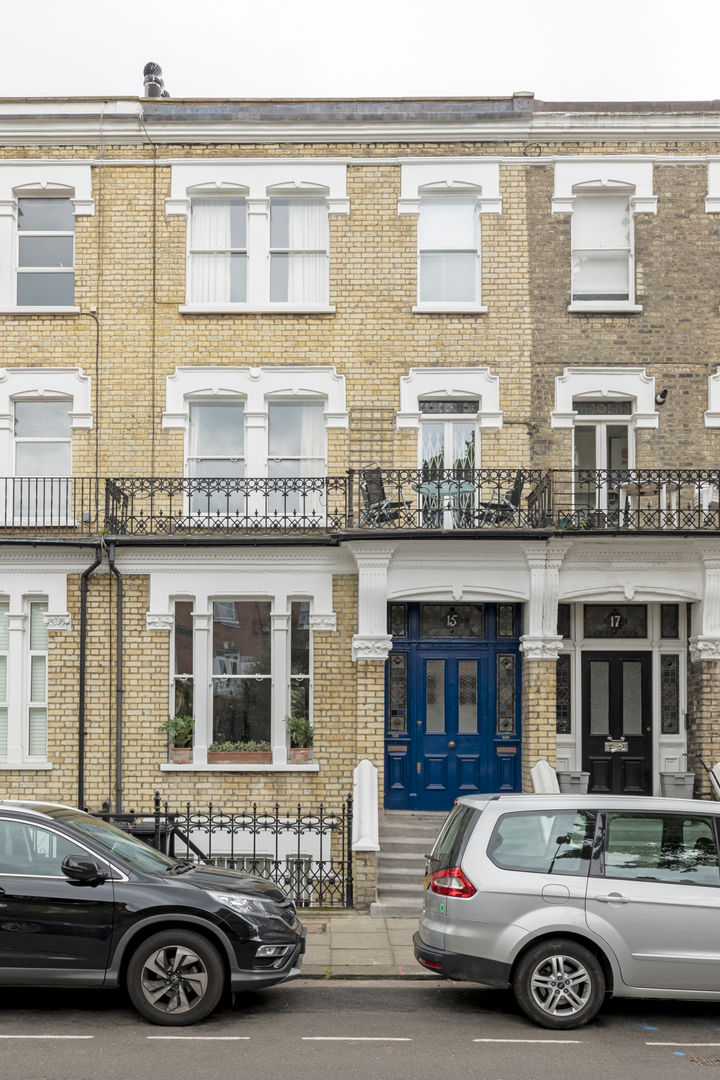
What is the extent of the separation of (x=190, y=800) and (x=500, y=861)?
7.72 meters

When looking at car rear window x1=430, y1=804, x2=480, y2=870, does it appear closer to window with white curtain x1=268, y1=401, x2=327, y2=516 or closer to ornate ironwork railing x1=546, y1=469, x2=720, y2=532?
ornate ironwork railing x1=546, y1=469, x2=720, y2=532

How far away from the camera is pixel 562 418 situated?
1652cm

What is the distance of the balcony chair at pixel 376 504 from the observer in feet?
50.0

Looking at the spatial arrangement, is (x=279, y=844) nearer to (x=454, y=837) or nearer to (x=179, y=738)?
(x=179, y=738)

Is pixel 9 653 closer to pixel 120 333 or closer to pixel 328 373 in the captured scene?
pixel 120 333

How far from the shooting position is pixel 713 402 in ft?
53.9

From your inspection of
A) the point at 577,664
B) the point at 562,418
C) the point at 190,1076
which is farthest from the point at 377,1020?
the point at 562,418

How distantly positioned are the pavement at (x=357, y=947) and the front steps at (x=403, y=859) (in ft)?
1.09

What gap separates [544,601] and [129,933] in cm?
818

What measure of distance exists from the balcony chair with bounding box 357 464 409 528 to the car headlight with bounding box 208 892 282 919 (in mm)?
6849

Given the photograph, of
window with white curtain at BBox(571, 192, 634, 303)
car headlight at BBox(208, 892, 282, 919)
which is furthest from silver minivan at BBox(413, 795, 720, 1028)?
window with white curtain at BBox(571, 192, 634, 303)

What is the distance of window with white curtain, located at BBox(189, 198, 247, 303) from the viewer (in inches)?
666

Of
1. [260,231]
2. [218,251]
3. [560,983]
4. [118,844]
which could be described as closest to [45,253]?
[218,251]

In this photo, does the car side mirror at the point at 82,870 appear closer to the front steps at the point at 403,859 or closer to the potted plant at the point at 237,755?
the front steps at the point at 403,859
